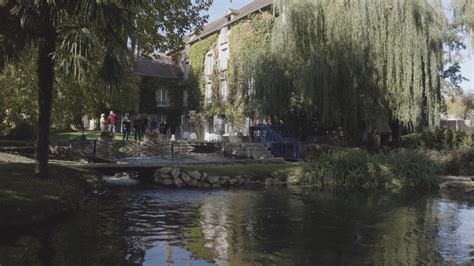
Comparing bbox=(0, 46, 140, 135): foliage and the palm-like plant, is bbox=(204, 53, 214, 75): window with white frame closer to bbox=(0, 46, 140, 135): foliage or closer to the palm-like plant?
bbox=(0, 46, 140, 135): foliage

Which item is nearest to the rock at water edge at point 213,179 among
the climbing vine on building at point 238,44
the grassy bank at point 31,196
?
the grassy bank at point 31,196

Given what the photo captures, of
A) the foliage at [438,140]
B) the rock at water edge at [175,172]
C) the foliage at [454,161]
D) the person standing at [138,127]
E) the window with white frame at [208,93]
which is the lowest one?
the rock at water edge at [175,172]

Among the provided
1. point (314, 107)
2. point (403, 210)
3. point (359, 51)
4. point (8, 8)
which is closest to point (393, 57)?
point (359, 51)

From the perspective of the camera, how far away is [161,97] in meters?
49.6

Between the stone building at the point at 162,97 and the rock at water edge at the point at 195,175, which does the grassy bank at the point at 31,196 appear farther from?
the stone building at the point at 162,97

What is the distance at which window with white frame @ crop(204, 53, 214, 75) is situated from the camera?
42562mm

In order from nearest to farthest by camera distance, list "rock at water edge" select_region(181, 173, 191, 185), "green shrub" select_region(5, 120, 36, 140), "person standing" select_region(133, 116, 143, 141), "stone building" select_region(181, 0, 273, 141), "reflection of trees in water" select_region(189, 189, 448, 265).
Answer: "reflection of trees in water" select_region(189, 189, 448, 265), "rock at water edge" select_region(181, 173, 191, 185), "green shrub" select_region(5, 120, 36, 140), "person standing" select_region(133, 116, 143, 141), "stone building" select_region(181, 0, 273, 141)

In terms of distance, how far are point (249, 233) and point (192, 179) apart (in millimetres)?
8886

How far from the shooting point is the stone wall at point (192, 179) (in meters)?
19.0

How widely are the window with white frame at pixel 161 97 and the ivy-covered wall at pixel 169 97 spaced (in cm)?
35

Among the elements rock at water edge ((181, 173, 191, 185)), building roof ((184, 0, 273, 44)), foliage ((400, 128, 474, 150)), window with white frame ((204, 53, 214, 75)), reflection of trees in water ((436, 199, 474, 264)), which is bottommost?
reflection of trees in water ((436, 199, 474, 264))

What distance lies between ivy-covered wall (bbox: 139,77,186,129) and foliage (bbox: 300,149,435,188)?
97.2 ft

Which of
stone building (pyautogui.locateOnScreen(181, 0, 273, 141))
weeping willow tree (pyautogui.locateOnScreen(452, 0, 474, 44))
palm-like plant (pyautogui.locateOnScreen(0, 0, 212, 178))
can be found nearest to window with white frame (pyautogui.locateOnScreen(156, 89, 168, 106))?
stone building (pyautogui.locateOnScreen(181, 0, 273, 141))

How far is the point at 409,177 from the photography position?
1962 cm
